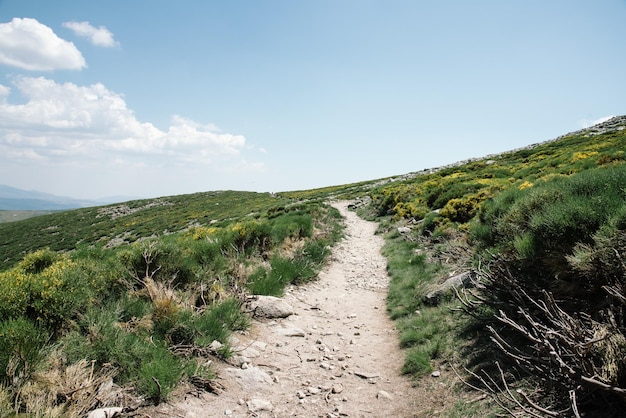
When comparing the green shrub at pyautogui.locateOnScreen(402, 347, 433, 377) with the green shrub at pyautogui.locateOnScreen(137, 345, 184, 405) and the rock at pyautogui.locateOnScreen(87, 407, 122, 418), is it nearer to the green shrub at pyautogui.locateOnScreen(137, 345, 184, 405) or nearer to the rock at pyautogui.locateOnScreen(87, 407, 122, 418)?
the green shrub at pyautogui.locateOnScreen(137, 345, 184, 405)

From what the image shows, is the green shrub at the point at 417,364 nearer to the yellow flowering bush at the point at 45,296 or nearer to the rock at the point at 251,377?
the rock at the point at 251,377

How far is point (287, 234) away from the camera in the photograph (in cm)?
1252

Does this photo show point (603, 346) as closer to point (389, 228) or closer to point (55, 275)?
point (55, 275)

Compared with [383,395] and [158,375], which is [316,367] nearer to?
[383,395]

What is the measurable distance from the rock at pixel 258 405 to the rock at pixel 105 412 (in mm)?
1618

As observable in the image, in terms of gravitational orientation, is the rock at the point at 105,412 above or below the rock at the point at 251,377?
above

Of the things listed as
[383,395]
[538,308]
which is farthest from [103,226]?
[538,308]

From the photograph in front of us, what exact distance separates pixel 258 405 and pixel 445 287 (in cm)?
485

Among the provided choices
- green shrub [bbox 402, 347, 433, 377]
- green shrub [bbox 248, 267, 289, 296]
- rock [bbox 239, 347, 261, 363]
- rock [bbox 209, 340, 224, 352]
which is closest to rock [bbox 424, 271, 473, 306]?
green shrub [bbox 402, 347, 433, 377]

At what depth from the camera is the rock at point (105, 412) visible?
3.39m

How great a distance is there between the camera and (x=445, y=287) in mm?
7359

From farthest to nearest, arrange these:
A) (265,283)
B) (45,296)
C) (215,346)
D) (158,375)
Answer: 1. (265,283)
2. (215,346)
3. (45,296)
4. (158,375)

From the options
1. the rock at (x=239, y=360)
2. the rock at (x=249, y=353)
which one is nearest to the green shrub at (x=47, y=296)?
the rock at (x=239, y=360)

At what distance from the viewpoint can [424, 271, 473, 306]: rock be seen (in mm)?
7095
